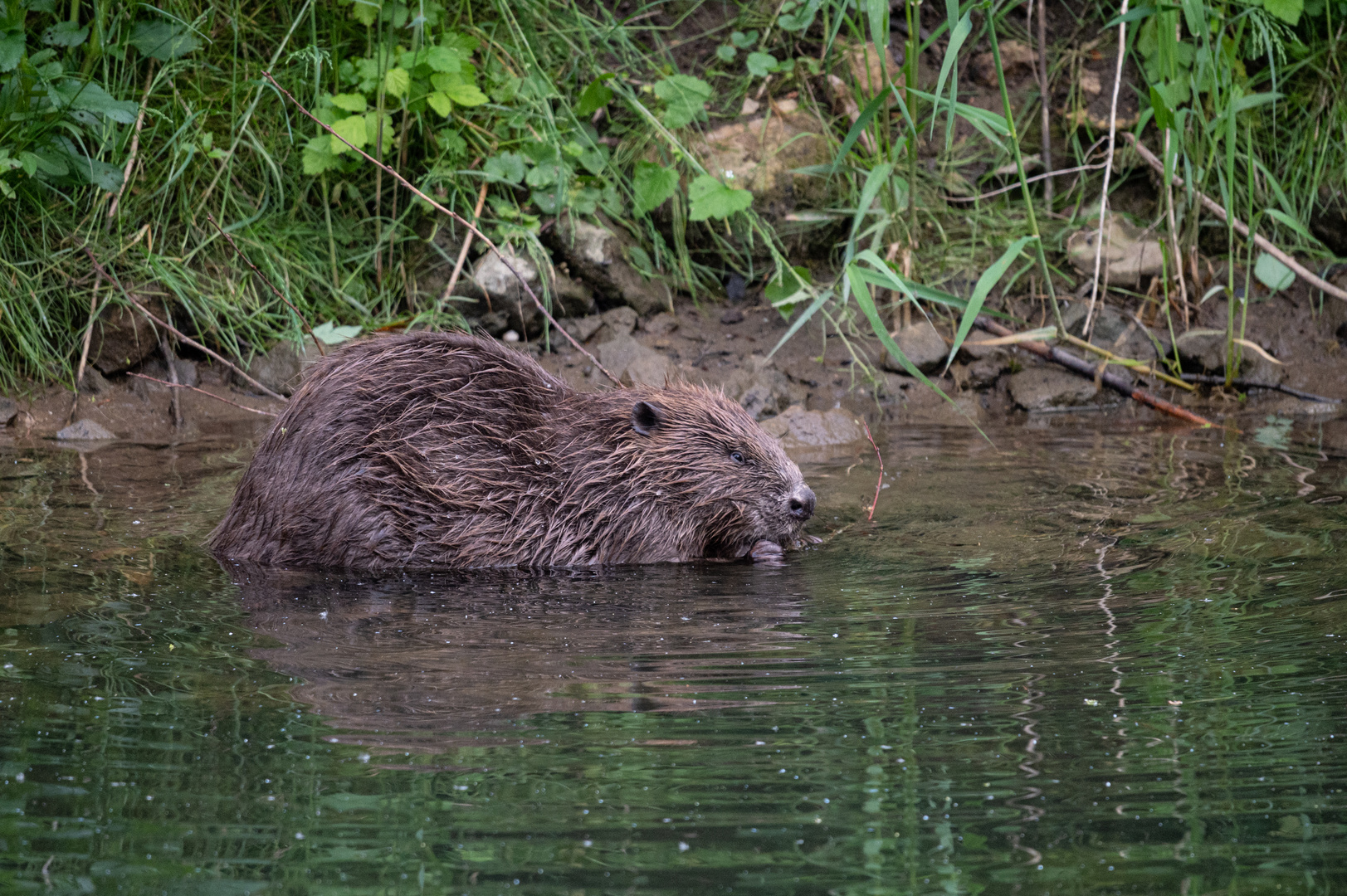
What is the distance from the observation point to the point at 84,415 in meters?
5.34

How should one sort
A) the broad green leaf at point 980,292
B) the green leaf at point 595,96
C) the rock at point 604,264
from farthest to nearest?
the rock at point 604,264
the green leaf at point 595,96
the broad green leaf at point 980,292

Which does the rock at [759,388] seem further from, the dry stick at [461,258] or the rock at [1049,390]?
the dry stick at [461,258]

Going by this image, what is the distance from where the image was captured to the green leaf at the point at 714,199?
18.5 ft

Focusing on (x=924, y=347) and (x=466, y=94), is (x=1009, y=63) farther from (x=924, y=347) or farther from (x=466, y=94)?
(x=466, y=94)

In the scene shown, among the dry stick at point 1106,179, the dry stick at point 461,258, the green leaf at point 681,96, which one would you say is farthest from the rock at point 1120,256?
the dry stick at point 461,258

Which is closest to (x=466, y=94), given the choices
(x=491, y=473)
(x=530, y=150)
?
(x=530, y=150)

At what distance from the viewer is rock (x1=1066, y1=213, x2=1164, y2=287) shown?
6.24 m

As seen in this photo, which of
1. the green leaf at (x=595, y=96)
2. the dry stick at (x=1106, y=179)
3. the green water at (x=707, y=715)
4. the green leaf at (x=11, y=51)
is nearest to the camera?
the green water at (x=707, y=715)

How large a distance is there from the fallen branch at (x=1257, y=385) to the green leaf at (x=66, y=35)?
480cm

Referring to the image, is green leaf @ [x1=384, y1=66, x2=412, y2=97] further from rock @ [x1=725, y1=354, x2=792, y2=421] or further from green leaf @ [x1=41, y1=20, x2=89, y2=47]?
rock @ [x1=725, y1=354, x2=792, y2=421]

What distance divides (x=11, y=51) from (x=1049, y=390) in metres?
4.33

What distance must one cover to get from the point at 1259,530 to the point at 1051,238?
2.83 meters

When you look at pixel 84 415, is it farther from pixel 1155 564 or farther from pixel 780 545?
pixel 1155 564

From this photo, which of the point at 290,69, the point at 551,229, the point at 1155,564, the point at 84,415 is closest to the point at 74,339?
the point at 84,415
